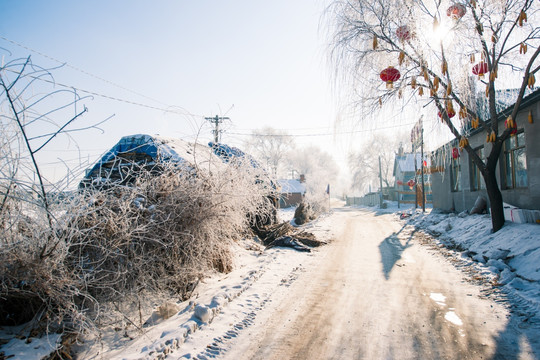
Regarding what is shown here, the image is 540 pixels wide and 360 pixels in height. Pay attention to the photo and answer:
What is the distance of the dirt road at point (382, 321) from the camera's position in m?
3.02

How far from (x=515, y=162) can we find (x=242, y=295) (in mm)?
9971

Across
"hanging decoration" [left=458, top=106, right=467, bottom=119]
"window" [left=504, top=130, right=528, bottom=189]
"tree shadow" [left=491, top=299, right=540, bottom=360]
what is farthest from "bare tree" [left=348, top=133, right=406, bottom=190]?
"tree shadow" [left=491, top=299, right=540, bottom=360]

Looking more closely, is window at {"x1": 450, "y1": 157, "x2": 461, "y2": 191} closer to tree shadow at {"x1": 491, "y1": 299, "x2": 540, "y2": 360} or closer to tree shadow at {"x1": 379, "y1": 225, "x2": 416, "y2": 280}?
tree shadow at {"x1": 379, "y1": 225, "x2": 416, "y2": 280}

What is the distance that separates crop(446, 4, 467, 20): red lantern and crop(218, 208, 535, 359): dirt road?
5528 millimetres

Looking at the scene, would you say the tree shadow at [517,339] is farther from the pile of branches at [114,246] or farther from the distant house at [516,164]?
the distant house at [516,164]

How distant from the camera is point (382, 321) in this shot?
3680mm

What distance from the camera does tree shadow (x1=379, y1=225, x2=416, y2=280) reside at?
21.1 feet

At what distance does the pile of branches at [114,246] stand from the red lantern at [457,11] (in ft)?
19.8

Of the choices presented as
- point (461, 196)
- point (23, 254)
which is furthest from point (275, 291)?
point (461, 196)

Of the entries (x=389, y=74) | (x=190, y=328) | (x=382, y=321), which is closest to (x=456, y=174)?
(x=389, y=74)

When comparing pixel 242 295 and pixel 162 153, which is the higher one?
pixel 162 153

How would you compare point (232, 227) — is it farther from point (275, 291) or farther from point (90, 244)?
point (90, 244)

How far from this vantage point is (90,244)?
3316 millimetres

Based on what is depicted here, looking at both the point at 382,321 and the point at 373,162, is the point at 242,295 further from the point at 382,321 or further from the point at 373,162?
the point at 373,162
